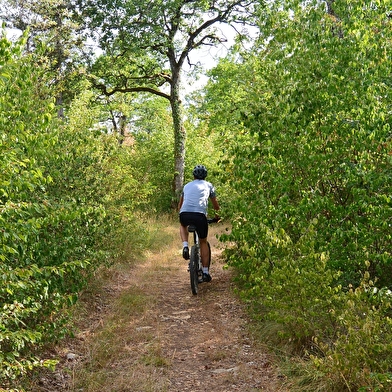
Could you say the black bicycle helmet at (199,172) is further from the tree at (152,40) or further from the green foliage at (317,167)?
the tree at (152,40)

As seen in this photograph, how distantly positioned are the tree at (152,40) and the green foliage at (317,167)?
12.0m

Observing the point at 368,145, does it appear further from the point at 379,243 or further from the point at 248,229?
the point at 248,229

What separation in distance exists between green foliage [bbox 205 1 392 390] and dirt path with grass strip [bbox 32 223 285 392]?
26.3 inches

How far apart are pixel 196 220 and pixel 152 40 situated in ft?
38.1

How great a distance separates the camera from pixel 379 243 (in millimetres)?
5348

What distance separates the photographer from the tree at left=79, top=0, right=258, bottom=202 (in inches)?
667

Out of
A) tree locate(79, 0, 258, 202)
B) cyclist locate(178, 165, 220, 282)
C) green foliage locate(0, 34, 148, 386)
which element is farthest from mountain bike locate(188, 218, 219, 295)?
tree locate(79, 0, 258, 202)

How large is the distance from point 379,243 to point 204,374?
2498mm

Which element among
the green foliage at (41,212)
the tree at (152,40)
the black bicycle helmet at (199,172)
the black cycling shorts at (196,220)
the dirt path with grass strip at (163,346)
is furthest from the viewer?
the tree at (152,40)

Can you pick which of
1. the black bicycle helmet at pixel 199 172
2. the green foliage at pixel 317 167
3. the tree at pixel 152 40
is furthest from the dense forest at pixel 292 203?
the tree at pixel 152 40

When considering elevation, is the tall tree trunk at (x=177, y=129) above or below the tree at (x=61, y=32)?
below

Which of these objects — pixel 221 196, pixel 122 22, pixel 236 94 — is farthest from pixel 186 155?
pixel 221 196

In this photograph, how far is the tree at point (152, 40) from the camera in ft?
55.6

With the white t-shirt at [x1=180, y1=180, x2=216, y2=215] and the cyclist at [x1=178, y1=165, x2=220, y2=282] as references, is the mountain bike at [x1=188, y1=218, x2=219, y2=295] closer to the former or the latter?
the cyclist at [x1=178, y1=165, x2=220, y2=282]
